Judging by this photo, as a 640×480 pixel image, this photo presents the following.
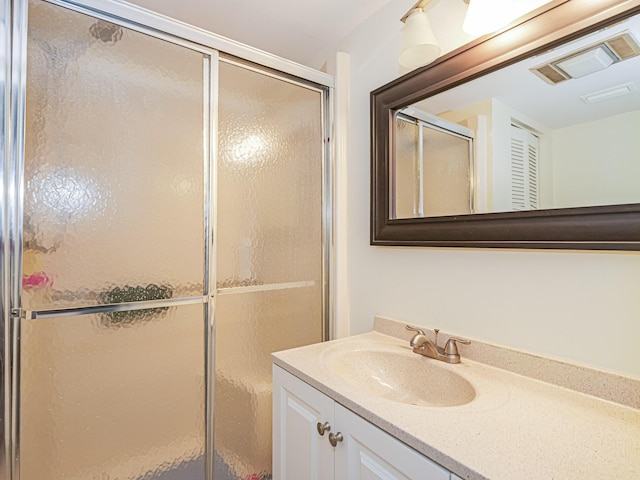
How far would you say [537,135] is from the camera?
1.04 m

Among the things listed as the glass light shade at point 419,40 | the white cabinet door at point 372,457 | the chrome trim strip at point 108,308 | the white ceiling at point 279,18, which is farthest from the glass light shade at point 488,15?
the chrome trim strip at point 108,308

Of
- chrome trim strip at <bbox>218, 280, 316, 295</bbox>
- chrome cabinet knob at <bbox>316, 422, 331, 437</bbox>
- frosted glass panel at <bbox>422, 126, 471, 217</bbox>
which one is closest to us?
chrome cabinet knob at <bbox>316, 422, 331, 437</bbox>

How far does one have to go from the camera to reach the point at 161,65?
53.1 inches

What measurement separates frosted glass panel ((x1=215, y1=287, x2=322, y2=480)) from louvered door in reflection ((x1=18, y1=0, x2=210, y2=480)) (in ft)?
0.31

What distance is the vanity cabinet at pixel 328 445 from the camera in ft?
2.51

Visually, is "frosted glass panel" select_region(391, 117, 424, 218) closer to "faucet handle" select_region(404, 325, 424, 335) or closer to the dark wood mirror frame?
the dark wood mirror frame

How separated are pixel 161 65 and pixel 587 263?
165 cm

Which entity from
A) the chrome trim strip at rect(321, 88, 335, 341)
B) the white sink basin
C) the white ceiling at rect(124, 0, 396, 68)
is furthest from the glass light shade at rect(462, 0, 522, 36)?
the white sink basin

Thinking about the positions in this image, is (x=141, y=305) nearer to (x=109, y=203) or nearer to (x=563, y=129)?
(x=109, y=203)

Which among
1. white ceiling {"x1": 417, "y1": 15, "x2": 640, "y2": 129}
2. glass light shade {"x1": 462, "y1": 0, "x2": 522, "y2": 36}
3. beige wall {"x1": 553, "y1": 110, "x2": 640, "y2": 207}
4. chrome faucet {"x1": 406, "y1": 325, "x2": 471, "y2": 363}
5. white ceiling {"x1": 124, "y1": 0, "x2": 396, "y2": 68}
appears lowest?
chrome faucet {"x1": 406, "y1": 325, "x2": 471, "y2": 363}

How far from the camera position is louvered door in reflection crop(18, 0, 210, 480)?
1.13 meters

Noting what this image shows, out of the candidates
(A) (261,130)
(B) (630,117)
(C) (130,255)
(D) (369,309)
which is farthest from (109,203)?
(B) (630,117)

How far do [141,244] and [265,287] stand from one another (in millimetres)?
578

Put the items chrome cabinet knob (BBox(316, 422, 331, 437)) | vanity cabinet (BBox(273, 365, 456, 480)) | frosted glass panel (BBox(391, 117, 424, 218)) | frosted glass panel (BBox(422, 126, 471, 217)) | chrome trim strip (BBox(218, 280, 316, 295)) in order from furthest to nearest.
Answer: chrome trim strip (BBox(218, 280, 316, 295))
frosted glass panel (BBox(391, 117, 424, 218))
frosted glass panel (BBox(422, 126, 471, 217))
chrome cabinet knob (BBox(316, 422, 331, 437))
vanity cabinet (BBox(273, 365, 456, 480))
